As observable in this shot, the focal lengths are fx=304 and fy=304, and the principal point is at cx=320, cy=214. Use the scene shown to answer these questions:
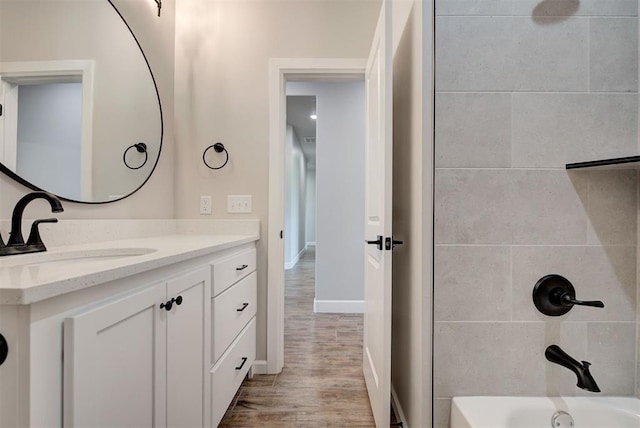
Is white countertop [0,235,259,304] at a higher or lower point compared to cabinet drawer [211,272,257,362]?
higher

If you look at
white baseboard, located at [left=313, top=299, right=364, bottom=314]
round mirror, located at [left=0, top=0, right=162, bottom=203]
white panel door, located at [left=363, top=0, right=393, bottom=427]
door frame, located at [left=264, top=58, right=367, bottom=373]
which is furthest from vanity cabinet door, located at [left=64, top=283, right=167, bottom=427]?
white baseboard, located at [left=313, top=299, right=364, bottom=314]

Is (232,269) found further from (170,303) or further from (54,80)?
(54,80)

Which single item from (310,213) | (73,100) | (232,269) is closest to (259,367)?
(232,269)

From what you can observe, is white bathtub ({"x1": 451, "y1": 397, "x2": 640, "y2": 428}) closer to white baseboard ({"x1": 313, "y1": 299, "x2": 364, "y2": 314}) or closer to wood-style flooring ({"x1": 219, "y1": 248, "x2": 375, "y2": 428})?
wood-style flooring ({"x1": 219, "y1": 248, "x2": 375, "y2": 428})

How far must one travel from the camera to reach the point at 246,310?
1.69 meters

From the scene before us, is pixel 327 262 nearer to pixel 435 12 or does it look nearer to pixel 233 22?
pixel 233 22

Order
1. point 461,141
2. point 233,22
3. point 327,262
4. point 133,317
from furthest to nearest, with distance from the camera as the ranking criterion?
point 327,262, point 233,22, point 461,141, point 133,317

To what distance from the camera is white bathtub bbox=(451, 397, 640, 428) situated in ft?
3.24

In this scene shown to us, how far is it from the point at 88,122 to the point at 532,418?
2.01 m

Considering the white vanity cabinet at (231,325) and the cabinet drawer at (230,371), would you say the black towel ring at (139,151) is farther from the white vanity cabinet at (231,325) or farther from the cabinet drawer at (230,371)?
the cabinet drawer at (230,371)

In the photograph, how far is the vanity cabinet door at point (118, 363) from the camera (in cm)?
60

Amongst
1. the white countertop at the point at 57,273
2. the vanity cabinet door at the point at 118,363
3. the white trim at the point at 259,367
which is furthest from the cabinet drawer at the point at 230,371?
the white countertop at the point at 57,273

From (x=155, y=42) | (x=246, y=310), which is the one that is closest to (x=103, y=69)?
(x=155, y=42)

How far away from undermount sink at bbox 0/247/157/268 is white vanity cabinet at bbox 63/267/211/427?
314 millimetres
